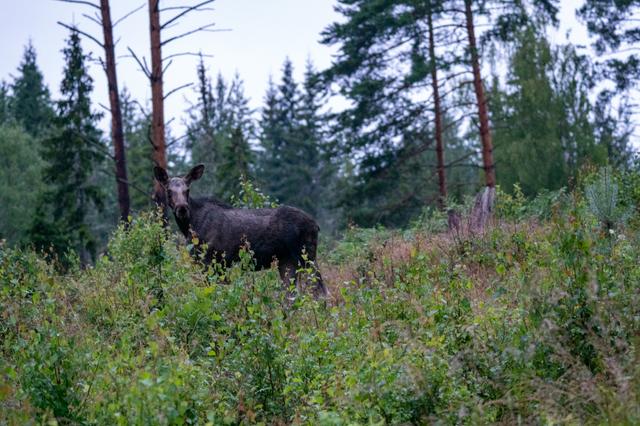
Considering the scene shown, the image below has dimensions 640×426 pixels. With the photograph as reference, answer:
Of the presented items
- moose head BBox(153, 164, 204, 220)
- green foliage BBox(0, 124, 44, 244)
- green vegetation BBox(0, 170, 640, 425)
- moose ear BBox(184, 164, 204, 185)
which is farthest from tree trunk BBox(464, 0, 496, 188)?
green foliage BBox(0, 124, 44, 244)

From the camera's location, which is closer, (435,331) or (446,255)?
(435,331)

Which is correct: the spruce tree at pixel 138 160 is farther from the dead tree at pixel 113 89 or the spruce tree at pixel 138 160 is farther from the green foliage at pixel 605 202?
the green foliage at pixel 605 202

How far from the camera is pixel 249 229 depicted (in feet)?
40.5

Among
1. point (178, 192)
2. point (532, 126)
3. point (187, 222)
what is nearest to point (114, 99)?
point (178, 192)

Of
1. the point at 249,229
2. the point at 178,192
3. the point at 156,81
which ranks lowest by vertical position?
the point at 249,229

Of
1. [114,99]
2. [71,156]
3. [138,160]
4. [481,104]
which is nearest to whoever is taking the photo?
[114,99]

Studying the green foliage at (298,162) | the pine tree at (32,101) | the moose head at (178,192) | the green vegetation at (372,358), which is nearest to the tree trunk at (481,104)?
the moose head at (178,192)

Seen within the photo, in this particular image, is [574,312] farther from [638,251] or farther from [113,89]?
[113,89]

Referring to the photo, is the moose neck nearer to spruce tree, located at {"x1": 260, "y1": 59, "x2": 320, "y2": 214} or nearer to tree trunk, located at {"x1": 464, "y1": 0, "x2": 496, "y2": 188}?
tree trunk, located at {"x1": 464, "y1": 0, "x2": 496, "y2": 188}

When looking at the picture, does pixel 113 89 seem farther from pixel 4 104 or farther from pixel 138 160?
pixel 4 104

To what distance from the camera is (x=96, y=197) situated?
1407 inches

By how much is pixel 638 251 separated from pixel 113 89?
1510 cm

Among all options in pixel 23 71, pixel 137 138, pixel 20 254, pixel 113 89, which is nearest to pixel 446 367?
pixel 20 254

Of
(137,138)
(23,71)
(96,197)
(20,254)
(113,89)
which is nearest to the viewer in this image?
(20,254)
